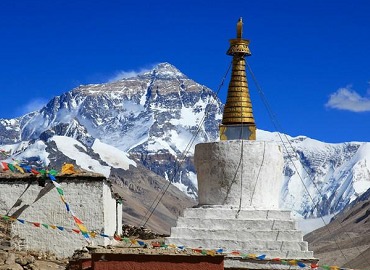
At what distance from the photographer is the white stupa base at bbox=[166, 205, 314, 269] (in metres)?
18.2

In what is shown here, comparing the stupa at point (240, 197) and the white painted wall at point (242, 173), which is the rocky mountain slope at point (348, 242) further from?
the white painted wall at point (242, 173)

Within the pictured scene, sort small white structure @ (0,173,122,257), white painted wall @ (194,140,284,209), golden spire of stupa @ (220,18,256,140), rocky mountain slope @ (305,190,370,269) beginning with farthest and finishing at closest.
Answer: rocky mountain slope @ (305,190,370,269)
small white structure @ (0,173,122,257)
golden spire of stupa @ (220,18,256,140)
white painted wall @ (194,140,284,209)

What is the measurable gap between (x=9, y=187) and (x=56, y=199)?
1234mm

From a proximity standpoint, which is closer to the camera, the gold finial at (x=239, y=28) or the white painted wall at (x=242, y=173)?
the white painted wall at (x=242, y=173)

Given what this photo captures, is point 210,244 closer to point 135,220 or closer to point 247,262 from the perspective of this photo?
point 247,262

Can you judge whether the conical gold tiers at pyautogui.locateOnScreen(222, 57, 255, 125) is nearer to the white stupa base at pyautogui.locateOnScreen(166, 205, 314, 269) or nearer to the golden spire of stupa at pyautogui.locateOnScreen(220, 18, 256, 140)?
the golden spire of stupa at pyautogui.locateOnScreen(220, 18, 256, 140)

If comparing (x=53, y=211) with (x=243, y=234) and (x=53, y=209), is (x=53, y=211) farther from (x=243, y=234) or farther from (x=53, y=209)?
(x=243, y=234)

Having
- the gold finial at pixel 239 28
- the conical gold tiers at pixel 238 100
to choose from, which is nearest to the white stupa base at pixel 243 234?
the conical gold tiers at pixel 238 100

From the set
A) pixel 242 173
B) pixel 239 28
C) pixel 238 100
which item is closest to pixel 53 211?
pixel 242 173

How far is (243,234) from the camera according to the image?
61.1 ft

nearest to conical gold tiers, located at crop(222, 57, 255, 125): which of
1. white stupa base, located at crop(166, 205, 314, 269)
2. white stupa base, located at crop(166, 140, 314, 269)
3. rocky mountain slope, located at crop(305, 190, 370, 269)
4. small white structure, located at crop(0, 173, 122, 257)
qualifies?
white stupa base, located at crop(166, 140, 314, 269)

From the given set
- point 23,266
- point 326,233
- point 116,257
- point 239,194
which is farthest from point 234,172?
point 326,233

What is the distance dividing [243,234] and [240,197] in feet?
4.11

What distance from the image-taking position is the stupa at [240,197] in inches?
723
